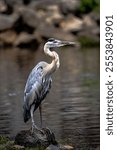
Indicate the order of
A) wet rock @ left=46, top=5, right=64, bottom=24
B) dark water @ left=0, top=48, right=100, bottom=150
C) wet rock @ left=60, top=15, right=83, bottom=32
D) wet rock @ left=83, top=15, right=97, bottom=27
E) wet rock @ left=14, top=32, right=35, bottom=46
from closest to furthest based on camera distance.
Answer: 1. dark water @ left=0, top=48, right=100, bottom=150
2. wet rock @ left=14, top=32, right=35, bottom=46
3. wet rock @ left=60, top=15, right=83, bottom=32
4. wet rock @ left=83, top=15, right=97, bottom=27
5. wet rock @ left=46, top=5, right=64, bottom=24

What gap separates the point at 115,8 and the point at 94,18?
53971 mm

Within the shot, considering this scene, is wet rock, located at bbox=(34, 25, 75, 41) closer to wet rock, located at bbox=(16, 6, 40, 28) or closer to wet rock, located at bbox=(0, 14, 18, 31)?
wet rock, located at bbox=(16, 6, 40, 28)

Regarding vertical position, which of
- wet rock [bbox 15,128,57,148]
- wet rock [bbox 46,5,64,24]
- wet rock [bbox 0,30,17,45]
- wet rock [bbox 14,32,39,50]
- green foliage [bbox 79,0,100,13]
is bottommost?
wet rock [bbox 15,128,57,148]

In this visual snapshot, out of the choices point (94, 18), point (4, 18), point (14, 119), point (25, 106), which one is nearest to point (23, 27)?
point (4, 18)

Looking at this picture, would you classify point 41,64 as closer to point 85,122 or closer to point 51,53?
point 51,53

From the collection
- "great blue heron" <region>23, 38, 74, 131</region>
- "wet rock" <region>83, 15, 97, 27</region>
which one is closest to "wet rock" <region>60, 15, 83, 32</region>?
"wet rock" <region>83, 15, 97, 27</region>

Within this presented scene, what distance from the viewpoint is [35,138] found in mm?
16062

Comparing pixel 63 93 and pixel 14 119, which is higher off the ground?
pixel 63 93

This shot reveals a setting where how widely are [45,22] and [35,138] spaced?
166 ft

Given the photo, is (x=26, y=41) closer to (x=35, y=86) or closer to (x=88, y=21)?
(x=88, y=21)

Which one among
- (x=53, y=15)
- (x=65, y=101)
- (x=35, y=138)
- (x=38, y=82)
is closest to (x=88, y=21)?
(x=53, y=15)

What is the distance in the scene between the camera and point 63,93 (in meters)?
27.8

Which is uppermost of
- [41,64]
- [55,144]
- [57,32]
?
[57,32]

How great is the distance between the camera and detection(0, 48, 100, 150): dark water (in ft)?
59.6
